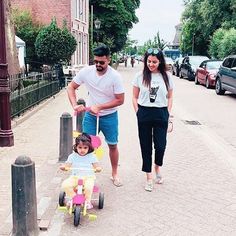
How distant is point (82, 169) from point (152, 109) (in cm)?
124

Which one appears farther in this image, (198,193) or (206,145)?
(206,145)

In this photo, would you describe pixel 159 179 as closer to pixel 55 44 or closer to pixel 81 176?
pixel 81 176

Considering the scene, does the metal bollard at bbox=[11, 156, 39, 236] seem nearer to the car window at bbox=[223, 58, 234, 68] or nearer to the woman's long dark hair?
the woman's long dark hair

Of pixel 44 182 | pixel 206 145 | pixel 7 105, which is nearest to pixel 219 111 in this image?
pixel 206 145

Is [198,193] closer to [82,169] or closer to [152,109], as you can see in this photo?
[152,109]

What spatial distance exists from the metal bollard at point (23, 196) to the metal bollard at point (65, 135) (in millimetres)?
2786

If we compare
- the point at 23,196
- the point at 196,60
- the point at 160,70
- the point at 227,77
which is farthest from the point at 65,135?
the point at 196,60

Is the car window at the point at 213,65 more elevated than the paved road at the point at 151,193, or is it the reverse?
the car window at the point at 213,65

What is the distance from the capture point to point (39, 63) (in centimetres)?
2488

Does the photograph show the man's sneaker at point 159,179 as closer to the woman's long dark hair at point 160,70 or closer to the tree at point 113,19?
the woman's long dark hair at point 160,70

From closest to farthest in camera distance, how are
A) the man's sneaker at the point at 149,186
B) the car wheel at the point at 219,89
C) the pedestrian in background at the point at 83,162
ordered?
the pedestrian in background at the point at 83,162 → the man's sneaker at the point at 149,186 → the car wheel at the point at 219,89

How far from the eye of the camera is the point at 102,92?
5.05m

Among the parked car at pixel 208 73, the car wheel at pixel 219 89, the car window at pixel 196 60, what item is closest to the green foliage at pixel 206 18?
the car window at pixel 196 60

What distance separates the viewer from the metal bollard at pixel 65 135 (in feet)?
21.7
